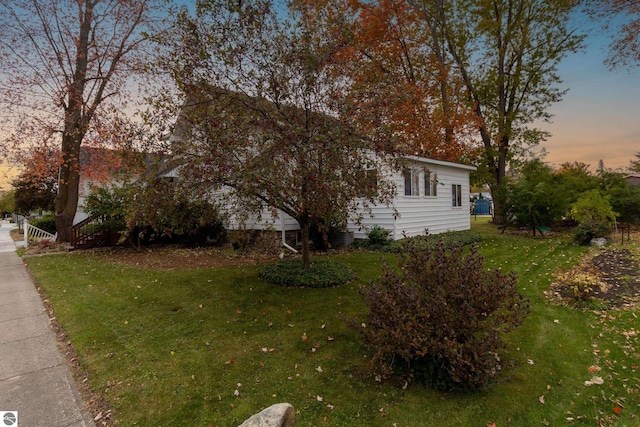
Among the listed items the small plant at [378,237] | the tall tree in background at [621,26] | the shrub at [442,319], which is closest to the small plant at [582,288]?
the shrub at [442,319]

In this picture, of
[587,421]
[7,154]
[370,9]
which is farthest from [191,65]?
[370,9]

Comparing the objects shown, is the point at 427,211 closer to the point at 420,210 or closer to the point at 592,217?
the point at 420,210

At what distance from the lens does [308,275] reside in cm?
621

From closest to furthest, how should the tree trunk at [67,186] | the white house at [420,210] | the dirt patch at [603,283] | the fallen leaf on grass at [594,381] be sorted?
the fallen leaf on grass at [594,381] → the dirt patch at [603,283] → the white house at [420,210] → the tree trunk at [67,186]

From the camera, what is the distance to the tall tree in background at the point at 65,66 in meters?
11.9

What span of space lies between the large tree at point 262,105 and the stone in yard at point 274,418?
278 cm

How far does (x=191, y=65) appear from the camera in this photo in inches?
194

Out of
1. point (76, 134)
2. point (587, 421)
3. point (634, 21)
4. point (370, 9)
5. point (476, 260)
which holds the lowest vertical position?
point (587, 421)

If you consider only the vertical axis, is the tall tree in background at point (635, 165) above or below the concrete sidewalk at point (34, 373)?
above

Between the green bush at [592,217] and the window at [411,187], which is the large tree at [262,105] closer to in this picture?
the window at [411,187]

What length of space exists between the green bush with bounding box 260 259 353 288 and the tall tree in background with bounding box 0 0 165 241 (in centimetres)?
981

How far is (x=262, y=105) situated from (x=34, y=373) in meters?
4.32

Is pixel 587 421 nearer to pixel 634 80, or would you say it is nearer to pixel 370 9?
pixel 634 80

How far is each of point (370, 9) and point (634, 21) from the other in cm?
1104
